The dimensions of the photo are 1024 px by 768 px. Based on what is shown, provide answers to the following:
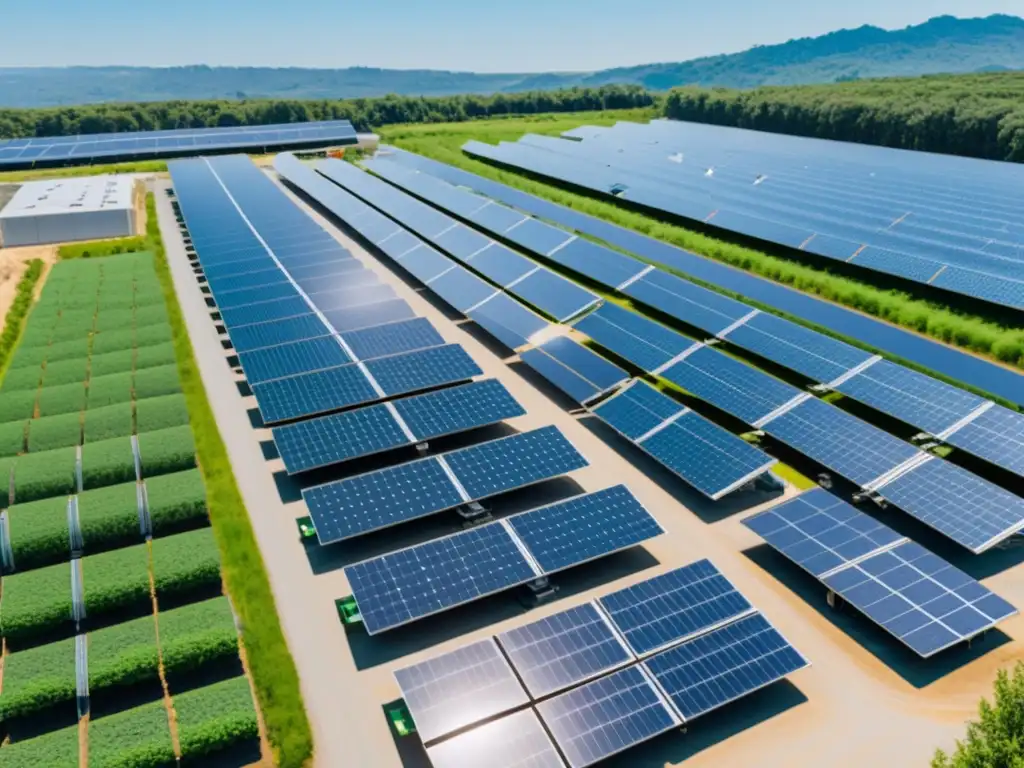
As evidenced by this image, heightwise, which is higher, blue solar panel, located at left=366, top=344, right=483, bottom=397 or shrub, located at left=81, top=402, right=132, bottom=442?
shrub, located at left=81, top=402, right=132, bottom=442

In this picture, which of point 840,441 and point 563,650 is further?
point 840,441

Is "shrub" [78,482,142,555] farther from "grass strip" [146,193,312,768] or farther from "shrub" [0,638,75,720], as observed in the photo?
"shrub" [0,638,75,720]

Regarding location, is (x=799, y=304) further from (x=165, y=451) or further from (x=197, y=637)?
(x=197, y=637)

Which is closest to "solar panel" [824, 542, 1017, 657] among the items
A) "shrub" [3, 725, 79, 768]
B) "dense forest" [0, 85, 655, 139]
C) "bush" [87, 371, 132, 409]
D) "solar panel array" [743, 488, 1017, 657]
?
"solar panel array" [743, 488, 1017, 657]

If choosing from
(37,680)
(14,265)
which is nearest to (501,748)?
(37,680)

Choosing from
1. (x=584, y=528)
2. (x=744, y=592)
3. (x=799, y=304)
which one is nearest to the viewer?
(x=744, y=592)

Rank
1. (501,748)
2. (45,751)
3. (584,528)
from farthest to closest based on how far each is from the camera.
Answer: (584,528), (45,751), (501,748)

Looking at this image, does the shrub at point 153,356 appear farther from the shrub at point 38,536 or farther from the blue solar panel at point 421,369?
the shrub at point 38,536
